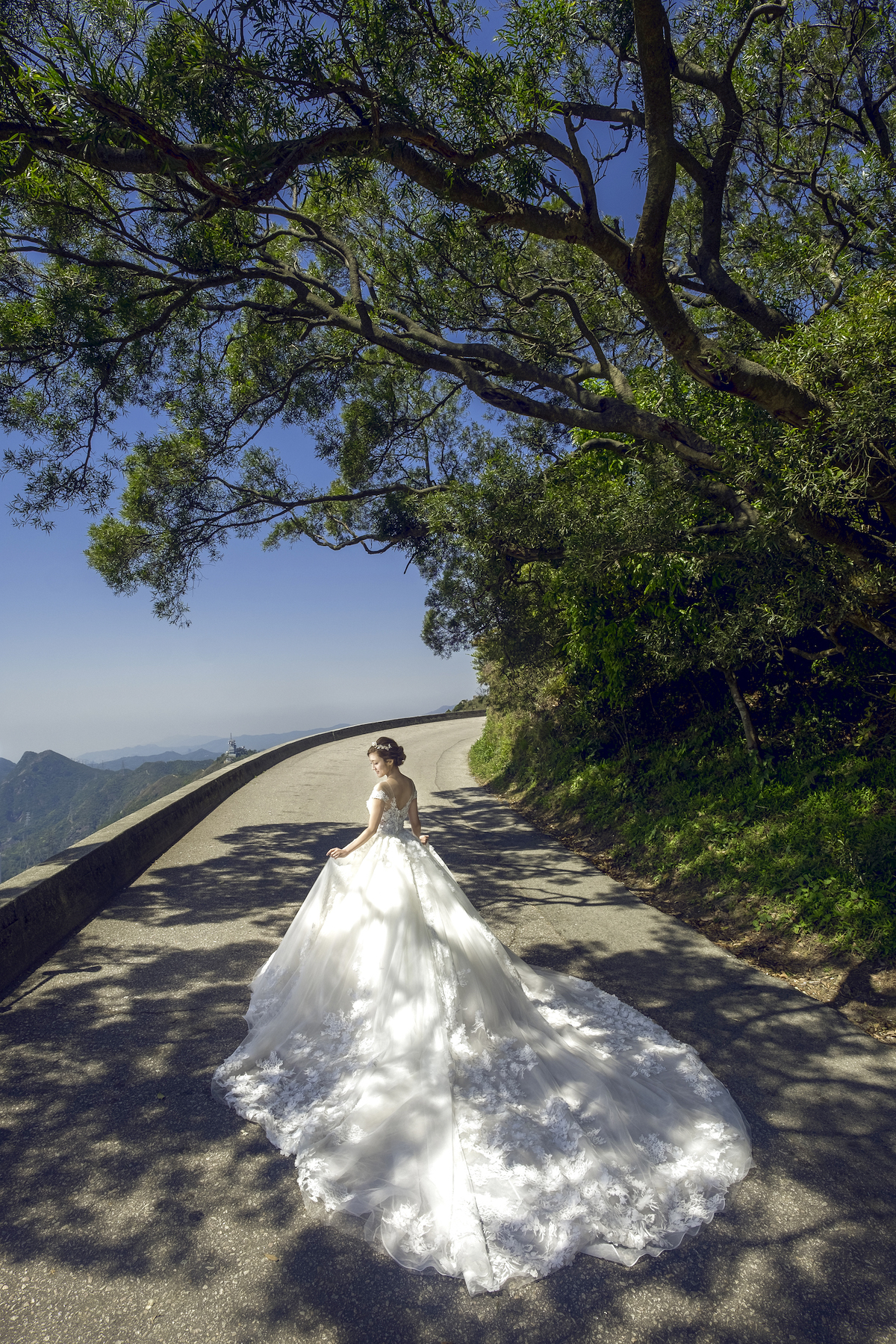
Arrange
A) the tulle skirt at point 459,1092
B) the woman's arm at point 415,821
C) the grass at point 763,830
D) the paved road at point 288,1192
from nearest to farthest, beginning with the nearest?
the paved road at point 288,1192, the tulle skirt at point 459,1092, the woman's arm at point 415,821, the grass at point 763,830

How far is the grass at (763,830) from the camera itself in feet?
18.7

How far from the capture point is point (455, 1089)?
3.51 meters

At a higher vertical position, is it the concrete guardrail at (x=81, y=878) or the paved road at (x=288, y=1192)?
the concrete guardrail at (x=81, y=878)

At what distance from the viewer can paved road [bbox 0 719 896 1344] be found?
2.46 m

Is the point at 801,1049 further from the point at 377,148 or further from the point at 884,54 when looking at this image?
the point at 884,54

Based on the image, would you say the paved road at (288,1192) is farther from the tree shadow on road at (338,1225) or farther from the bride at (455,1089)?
the bride at (455,1089)

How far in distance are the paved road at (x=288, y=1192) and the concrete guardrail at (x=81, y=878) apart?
0.24 meters

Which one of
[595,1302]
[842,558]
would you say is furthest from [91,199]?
[595,1302]

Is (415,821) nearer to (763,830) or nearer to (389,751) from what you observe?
(389,751)

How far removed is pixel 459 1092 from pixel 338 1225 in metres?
0.85

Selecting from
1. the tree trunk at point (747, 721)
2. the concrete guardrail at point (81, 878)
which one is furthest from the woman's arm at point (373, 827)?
the tree trunk at point (747, 721)

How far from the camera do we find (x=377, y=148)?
5230 millimetres

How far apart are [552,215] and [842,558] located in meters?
3.76

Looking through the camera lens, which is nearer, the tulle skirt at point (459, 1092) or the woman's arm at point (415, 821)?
the tulle skirt at point (459, 1092)
